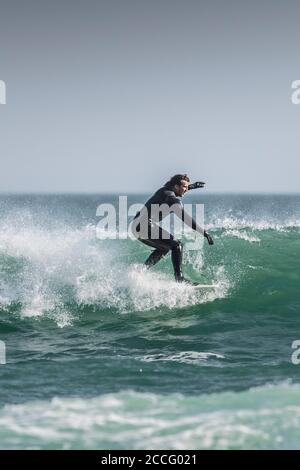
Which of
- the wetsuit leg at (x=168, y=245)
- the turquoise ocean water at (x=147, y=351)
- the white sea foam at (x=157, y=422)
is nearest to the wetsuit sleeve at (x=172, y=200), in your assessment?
the wetsuit leg at (x=168, y=245)

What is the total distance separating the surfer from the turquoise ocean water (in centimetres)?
97

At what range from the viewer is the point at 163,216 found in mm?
10453

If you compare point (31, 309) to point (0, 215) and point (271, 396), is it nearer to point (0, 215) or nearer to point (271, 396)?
point (271, 396)

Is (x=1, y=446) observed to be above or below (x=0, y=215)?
below

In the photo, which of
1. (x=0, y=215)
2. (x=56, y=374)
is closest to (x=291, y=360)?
(x=56, y=374)

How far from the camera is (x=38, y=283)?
40.7ft

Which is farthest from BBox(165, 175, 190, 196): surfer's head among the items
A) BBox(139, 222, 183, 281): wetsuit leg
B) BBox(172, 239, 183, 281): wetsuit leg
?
BBox(172, 239, 183, 281): wetsuit leg

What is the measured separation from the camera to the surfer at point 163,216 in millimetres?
10156

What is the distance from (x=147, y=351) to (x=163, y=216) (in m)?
3.08

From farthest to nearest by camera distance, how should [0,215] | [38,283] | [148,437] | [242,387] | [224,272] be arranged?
[0,215], [224,272], [38,283], [242,387], [148,437]

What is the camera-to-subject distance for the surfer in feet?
33.3

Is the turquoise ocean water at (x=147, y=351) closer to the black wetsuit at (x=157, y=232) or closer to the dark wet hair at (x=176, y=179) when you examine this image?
the black wetsuit at (x=157, y=232)

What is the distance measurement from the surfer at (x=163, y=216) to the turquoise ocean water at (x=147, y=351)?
972 mm
